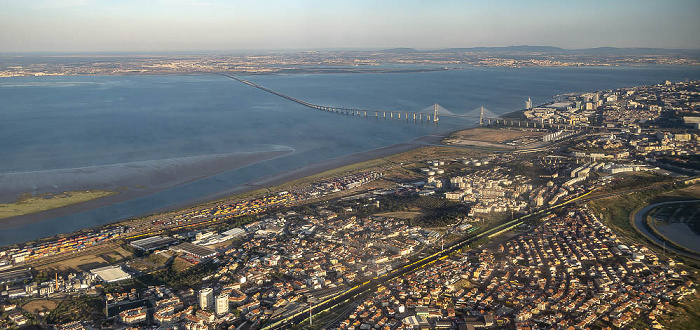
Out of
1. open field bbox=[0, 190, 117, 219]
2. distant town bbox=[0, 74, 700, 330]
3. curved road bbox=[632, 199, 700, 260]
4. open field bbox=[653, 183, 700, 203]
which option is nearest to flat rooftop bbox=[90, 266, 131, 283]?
distant town bbox=[0, 74, 700, 330]

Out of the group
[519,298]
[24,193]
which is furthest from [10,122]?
[519,298]

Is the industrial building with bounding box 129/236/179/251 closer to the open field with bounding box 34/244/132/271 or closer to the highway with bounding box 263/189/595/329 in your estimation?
the open field with bounding box 34/244/132/271

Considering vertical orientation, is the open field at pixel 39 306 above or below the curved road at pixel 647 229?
below

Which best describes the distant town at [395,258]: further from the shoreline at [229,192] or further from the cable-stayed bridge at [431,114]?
the cable-stayed bridge at [431,114]

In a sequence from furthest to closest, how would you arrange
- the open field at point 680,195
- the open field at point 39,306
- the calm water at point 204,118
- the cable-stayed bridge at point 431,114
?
the cable-stayed bridge at point 431,114 < the calm water at point 204,118 < the open field at point 680,195 < the open field at point 39,306

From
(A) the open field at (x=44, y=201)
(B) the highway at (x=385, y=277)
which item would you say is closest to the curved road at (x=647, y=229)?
(B) the highway at (x=385, y=277)

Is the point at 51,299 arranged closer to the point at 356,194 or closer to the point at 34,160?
the point at 356,194
